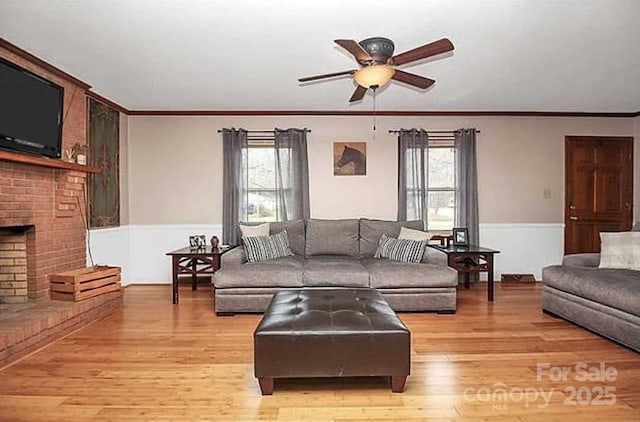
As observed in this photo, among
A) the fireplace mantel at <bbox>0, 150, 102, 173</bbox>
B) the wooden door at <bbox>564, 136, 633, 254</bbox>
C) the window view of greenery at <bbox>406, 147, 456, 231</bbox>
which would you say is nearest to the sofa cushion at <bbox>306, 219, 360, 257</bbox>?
the window view of greenery at <bbox>406, 147, 456, 231</bbox>

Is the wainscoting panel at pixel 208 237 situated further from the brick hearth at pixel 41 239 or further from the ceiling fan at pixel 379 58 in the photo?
the ceiling fan at pixel 379 58

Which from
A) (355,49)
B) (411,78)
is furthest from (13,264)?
(411,78)

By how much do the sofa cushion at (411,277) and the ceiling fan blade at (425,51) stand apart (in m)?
2.16

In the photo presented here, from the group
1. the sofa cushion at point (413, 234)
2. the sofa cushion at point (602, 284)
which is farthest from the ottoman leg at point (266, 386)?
the sofa cushion at point (413, 234)

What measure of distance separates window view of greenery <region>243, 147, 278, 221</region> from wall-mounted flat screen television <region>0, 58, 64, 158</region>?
2.42 meters

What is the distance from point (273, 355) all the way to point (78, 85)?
379cm

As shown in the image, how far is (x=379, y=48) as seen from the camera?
9.79 feet

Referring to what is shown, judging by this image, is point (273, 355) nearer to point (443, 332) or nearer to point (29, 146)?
point (443, 332)

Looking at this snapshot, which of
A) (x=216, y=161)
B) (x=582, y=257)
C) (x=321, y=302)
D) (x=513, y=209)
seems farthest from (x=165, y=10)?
(x=513, y=209)

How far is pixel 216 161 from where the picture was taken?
596 centimetres

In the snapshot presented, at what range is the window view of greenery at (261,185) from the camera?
19.5 ft

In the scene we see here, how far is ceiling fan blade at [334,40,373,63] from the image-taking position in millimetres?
2691

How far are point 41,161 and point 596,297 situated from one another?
189 inches

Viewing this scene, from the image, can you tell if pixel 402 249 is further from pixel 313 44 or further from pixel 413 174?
pixel 313 44
